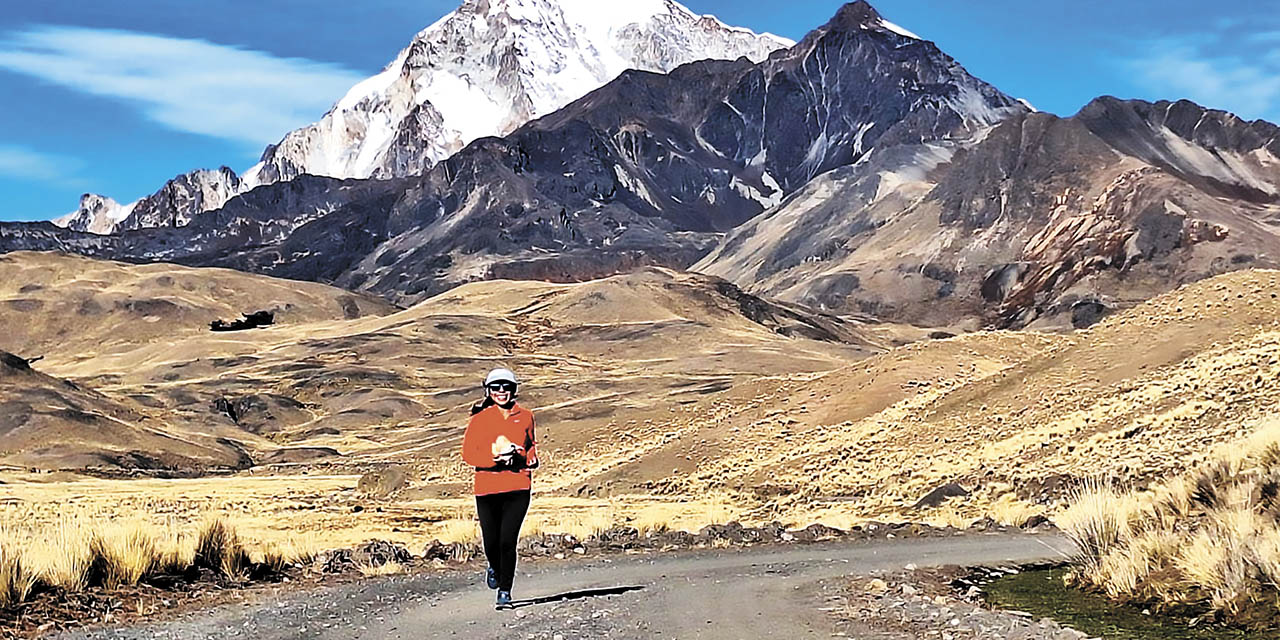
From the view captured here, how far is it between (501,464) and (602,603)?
5.54ft

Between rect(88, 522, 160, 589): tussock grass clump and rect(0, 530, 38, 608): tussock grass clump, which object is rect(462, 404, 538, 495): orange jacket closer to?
rect(88, 522, 160, 589): tussock grass clump

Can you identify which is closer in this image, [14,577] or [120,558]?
[14,577]

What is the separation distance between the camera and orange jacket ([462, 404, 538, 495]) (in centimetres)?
1167

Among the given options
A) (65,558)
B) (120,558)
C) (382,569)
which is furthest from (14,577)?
(382,569)

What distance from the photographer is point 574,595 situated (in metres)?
12.9

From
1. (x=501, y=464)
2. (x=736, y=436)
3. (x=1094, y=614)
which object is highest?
(x=736, y=436)

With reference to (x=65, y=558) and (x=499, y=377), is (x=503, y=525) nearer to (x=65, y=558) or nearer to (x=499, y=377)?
(x=499, y=377)

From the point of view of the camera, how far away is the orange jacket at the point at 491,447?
11672 mm

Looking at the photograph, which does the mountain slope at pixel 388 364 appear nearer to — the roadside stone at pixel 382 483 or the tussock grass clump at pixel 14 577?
the roadside stone at pixel 382 483

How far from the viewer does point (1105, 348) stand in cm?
3644

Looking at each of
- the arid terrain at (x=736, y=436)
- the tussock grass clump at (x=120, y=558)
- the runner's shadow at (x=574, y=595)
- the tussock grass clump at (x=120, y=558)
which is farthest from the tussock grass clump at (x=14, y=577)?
the arid terrain at (x=736, y=436)

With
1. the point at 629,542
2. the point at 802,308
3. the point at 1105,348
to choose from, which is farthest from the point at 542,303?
the point at 629,542

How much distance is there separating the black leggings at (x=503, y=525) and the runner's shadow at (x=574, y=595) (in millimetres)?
386

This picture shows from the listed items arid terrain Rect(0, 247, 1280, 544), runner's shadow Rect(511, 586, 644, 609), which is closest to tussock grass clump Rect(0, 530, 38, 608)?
runner's shadow Rect(511, 586, 644, 609)
